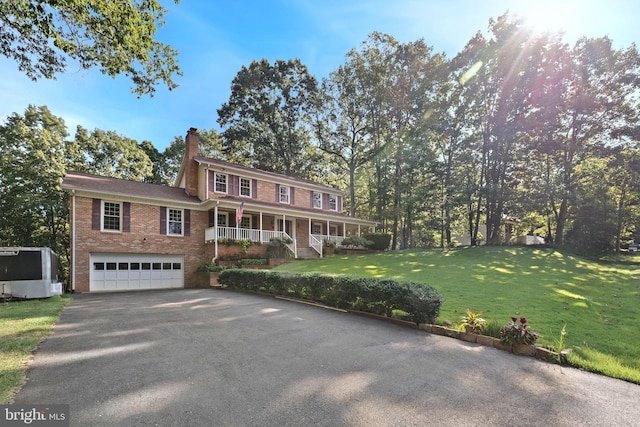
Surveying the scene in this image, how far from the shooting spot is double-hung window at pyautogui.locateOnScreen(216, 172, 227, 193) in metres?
21.1

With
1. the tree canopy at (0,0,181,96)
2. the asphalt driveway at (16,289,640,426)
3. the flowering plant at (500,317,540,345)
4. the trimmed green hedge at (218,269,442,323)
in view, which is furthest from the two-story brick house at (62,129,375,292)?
the flowering plant at (500,317,540,345)

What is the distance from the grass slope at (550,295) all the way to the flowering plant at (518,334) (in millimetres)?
438

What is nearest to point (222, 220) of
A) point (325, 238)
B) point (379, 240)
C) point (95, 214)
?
point (95, 214)

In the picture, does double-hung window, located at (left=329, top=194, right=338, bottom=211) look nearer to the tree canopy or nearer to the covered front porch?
the covered front porch

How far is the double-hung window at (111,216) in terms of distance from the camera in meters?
16.3

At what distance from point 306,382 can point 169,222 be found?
16820 millimetres

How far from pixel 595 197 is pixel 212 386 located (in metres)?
29.0

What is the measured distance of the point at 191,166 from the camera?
21.6 m

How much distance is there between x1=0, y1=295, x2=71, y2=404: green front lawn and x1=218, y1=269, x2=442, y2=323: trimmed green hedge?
6.09 metres

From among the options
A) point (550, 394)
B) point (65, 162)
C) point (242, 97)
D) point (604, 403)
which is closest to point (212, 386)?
point (550, 394)

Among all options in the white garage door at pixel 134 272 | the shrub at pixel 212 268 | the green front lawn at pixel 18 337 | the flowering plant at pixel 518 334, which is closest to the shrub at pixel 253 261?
the shrub at pixel 212 268

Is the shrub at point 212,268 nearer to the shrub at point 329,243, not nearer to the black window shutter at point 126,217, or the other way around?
the black window shutter at point 126,217

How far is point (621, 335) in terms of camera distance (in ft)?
19.6

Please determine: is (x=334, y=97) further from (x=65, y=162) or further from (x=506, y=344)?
(x=506, y=344)
